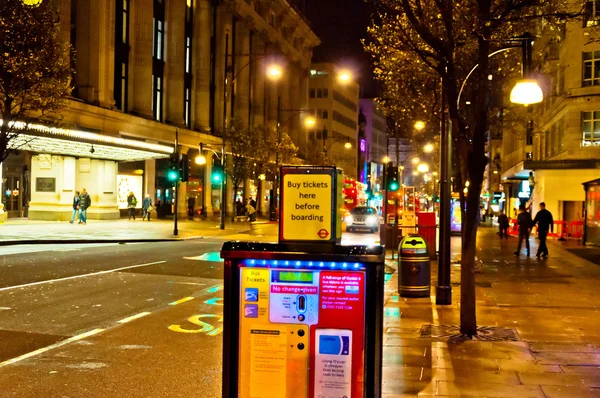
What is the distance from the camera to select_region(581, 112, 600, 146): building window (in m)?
33.7

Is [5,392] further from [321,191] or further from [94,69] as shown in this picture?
[94,69]

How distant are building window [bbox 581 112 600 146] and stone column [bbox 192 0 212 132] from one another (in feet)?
95.3

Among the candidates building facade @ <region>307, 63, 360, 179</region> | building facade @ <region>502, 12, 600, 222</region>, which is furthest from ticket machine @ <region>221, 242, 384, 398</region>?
building facade @ <region>307, 63, 360, 179</region>

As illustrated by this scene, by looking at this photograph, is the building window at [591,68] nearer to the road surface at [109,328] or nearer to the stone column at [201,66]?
the road surface at [109,328]

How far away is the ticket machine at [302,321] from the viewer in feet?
14.2

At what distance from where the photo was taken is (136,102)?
42188 millimetres

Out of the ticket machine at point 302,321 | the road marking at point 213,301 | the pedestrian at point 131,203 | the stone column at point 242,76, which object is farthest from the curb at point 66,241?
the stone column at point 242,76

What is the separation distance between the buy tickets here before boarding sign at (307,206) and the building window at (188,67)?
46.8m

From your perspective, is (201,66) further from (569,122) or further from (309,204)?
(309,204)

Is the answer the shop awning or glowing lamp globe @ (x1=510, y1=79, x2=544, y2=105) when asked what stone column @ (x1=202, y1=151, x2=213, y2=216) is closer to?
the shop awning

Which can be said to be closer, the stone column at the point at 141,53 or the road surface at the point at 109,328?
the road surface at the point at 109,328

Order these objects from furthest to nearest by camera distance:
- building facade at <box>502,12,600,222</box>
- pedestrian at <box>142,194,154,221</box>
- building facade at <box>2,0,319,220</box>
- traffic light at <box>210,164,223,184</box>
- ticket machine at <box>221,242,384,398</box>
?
pedestrian at <box>142,194,154,221</box> < building facade at <box>2,0,319,220</box> < traffic light at <box>210,164,223,184</box> < building facade at <box>502,12,600,222</box> < ticket machine at <box>221,242,384,398</box>

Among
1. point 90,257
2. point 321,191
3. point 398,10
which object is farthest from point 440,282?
point 90,257

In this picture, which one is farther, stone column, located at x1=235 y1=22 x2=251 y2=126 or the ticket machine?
stone column, located at x1=235 y1=22 x2=251 y2=126
